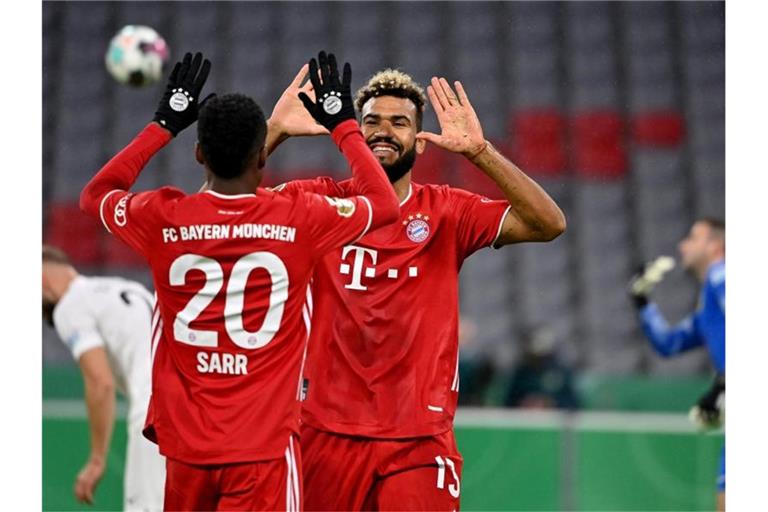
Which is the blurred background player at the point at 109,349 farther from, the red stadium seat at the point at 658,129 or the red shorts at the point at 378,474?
the red stadium seat at the point at 658,129

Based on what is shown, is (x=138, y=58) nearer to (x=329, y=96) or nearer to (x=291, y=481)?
(x=329, y=96)

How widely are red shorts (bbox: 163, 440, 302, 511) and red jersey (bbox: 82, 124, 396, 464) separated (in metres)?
0.03

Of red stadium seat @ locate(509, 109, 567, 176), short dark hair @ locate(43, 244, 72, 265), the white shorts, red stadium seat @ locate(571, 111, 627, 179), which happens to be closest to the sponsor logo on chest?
the white shorts

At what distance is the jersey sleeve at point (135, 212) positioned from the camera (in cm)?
322

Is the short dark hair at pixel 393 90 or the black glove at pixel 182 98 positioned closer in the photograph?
the black glove at pixel 182 98

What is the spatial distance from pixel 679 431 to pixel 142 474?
3.39 metres

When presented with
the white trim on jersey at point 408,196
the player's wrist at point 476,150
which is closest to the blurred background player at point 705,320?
the white trim on jersey at point 408,196

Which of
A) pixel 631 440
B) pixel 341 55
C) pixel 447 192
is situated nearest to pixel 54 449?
pixel 631 440

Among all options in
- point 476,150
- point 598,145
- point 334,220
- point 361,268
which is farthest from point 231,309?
point 598,145

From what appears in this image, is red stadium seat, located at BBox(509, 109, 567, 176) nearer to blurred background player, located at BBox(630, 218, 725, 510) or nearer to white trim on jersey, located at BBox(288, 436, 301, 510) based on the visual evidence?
blurred background player, located at BBox(630, 218, 725, 510)

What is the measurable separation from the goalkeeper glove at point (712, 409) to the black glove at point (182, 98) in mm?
3986

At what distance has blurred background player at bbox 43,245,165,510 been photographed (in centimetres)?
564

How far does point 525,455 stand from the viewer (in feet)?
23.5

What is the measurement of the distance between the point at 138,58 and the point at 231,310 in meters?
3.90
